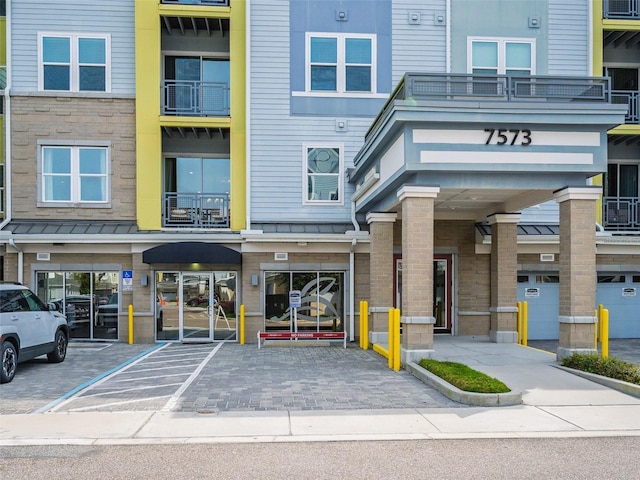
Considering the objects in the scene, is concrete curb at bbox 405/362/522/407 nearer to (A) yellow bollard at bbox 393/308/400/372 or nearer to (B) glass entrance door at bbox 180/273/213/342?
(A) yellow bollard at bbox 393/308/400/372

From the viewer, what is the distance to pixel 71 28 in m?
16.3

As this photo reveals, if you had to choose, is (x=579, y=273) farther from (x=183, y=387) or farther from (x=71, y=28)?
(x=71, y=28)

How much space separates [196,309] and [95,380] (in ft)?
18.7

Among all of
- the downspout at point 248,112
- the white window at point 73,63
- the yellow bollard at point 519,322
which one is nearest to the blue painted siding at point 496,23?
the downspout at point 248,112

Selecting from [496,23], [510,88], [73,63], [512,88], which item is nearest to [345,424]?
[510,88]

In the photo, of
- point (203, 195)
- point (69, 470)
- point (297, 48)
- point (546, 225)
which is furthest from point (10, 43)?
point (546, 225)

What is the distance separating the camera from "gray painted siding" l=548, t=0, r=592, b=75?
17062mm

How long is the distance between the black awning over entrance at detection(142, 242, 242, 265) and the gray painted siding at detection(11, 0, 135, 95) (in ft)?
17.6

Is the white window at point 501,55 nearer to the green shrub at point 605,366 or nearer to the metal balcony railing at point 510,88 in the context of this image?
the metal balcony railing at point 510,88

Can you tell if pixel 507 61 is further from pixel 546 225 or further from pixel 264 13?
pixel 264 13

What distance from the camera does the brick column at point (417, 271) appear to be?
10938 millimetres

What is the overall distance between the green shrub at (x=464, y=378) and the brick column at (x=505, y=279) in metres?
5.07

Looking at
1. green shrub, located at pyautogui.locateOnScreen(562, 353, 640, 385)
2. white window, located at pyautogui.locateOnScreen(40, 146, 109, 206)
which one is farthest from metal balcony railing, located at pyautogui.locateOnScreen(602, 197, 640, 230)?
white window, located at pyautogui.locateOnScreen(40, 146, 109, 206)

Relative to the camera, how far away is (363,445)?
6.58m
